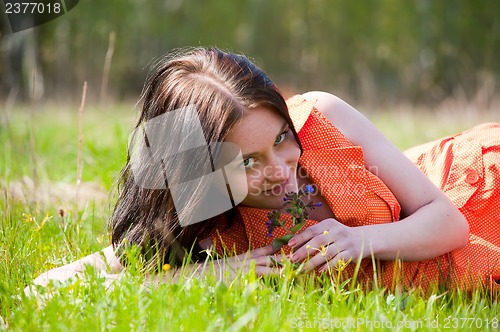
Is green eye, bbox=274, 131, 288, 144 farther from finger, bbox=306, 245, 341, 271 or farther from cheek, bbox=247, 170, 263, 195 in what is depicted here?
finger, bbox=306, 245, 341, 271

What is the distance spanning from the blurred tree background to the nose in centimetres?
1153

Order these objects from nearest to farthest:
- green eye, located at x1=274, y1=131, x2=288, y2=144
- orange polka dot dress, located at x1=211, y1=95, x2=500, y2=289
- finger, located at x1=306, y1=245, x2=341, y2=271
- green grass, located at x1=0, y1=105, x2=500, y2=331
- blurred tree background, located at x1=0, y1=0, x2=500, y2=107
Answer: green grass, located at x1=0, y1=105, x2=500, y2=331 → finger, located at x1=306, y1=245, x2=341, y2=271 → green eye, located at x1=274, y1=131, x2=288, y2=144 → orange polka dot dress, located at x1=211, y1=95, x2=500, y2=289 → blurred tree background, located at x1=0, y1=0, x2=500, y2=107

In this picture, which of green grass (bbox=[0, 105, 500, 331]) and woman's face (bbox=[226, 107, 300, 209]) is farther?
woman's face (bbox=[226, 107, 300, 209])

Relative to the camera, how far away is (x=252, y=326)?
1.53 metres

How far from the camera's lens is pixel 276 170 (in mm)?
1918

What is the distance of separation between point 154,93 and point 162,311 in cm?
84

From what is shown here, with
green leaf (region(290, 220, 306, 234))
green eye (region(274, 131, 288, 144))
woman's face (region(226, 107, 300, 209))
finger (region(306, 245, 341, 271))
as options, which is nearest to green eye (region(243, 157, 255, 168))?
woman's face (region(226, 107, 300, 209))

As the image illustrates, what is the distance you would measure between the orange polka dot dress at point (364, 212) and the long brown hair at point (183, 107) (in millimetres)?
129

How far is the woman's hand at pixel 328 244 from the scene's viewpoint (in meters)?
1.87

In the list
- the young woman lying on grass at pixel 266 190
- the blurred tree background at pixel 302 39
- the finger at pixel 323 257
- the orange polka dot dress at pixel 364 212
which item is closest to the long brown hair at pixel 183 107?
the young woman lying on grass at pixel 266 190

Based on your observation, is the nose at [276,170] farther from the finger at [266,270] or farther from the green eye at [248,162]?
the finger at [266,270]

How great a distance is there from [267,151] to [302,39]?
1681 cm

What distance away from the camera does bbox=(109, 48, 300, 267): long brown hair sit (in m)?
1.93

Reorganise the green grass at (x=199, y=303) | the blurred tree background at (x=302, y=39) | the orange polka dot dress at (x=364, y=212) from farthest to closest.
A: the blurred tree background at (x=302, y=39) < the orange polka dot dress at (x=364, y=212) < the green grass at (x=199, y=303)
